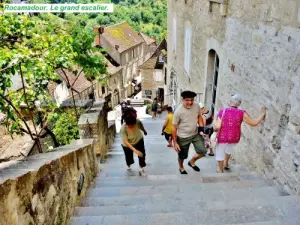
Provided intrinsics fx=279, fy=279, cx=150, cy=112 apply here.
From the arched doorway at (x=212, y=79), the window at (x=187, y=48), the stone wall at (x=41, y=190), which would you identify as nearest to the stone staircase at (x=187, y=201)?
the stone wall at (x=41, y=190)

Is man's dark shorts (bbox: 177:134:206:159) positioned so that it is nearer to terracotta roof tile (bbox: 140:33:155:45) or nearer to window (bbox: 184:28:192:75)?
window (bbox: 184:28:192:75)

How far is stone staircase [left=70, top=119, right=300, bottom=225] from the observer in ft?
8.64

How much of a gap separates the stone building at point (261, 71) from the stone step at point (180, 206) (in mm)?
445

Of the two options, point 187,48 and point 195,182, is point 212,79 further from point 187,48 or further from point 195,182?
point 195,182

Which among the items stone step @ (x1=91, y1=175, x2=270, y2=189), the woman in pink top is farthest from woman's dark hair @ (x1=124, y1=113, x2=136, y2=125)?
the woman in pink top

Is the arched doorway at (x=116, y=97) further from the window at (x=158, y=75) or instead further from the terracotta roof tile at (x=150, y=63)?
the window at (x=158, y=75)

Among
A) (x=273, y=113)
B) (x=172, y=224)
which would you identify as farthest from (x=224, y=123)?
(x=172, y=224)

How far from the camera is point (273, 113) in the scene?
393 cm

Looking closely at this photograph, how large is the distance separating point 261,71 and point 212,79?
3.12m

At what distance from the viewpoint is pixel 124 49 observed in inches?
1194

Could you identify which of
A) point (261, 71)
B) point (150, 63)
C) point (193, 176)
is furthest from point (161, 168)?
point (150, 63)

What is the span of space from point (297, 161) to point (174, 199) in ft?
5.04

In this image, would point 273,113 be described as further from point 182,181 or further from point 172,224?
point 172,224

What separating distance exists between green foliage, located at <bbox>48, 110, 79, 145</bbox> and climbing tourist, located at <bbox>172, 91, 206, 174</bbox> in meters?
2.39
